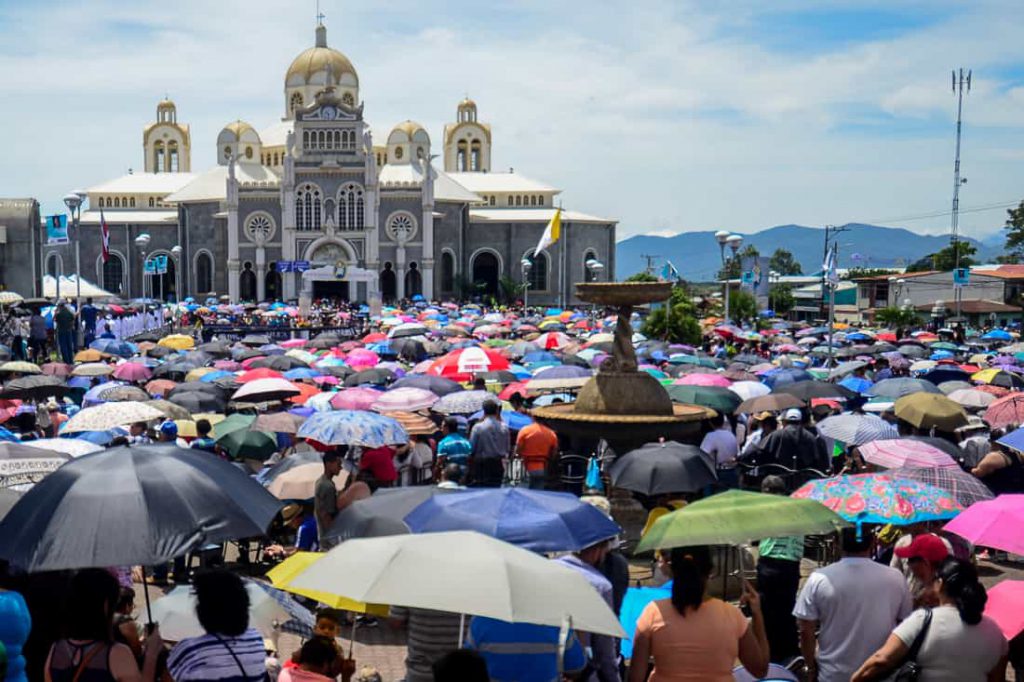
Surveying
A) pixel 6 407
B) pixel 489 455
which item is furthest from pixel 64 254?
pixel 489 455

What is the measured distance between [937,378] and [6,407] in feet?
42.1

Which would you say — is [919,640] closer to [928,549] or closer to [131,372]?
[928,549]

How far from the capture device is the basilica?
69188mm

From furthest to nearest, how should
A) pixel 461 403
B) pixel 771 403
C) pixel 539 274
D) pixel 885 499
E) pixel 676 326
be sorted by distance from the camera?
1. pixel 539 274
2. pixel 676 326
3. pixel 771 403
4. pixel 461 403
5. pixel 885 499

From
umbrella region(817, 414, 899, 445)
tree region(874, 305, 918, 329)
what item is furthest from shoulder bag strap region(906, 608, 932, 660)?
tree region(874, 305, 918, 329)

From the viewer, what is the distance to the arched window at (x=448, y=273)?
74312 millimetres

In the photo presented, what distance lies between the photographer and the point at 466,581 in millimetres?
4953

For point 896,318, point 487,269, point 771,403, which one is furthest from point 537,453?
point 487,269

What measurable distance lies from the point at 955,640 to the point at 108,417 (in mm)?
9042

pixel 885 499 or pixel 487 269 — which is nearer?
pixel 885 499

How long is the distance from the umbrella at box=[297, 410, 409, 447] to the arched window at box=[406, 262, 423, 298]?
196 ft

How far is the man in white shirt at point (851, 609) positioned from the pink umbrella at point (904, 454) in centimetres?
386

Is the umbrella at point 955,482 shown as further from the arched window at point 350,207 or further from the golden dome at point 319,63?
the golden dome at point 319,63

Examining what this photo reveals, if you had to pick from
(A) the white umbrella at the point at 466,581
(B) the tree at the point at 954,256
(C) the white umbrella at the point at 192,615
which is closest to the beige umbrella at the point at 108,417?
(C) the white umbrella at the point at 192,615
